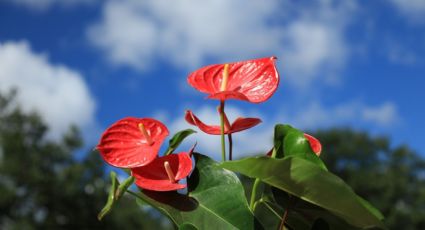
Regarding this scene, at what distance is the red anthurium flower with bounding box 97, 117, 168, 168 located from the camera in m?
0.75

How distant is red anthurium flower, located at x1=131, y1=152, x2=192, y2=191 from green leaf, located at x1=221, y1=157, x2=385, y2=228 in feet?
0.32

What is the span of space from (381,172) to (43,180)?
Answer: 13.3 meters

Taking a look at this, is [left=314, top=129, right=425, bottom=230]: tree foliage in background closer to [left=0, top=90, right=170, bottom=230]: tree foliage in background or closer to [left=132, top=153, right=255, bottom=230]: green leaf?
[left=0, top=90, right=170, bottom=230]: tree foliage in background

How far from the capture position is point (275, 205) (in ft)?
2.56

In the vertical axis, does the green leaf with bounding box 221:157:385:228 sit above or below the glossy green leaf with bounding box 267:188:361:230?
above

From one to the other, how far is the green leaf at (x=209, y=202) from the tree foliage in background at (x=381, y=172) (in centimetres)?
2114

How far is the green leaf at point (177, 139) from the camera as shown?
0.80 metres

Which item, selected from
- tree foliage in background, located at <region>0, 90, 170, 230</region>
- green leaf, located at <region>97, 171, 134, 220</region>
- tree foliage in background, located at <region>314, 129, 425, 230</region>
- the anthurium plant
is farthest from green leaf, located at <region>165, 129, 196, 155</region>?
tree foliage in background, located at <region>314, 129, 425, 230</region>

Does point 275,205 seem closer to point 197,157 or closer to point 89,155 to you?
point 197,157

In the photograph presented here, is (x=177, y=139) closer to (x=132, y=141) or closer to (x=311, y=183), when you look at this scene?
(x=132, y=141)

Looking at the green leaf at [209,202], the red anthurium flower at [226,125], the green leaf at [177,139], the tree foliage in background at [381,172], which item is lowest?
the tree foliage in background at [381,172]

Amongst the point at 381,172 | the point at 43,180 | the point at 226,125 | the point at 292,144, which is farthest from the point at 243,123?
the point at 381,172

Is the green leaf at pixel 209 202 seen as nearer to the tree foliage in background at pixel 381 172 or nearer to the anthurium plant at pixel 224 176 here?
the anthurium plant at pixel 224 176

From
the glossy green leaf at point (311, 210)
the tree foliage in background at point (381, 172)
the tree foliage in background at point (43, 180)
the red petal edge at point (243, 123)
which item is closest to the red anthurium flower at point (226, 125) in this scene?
the red petal edge at point (243, 123)
